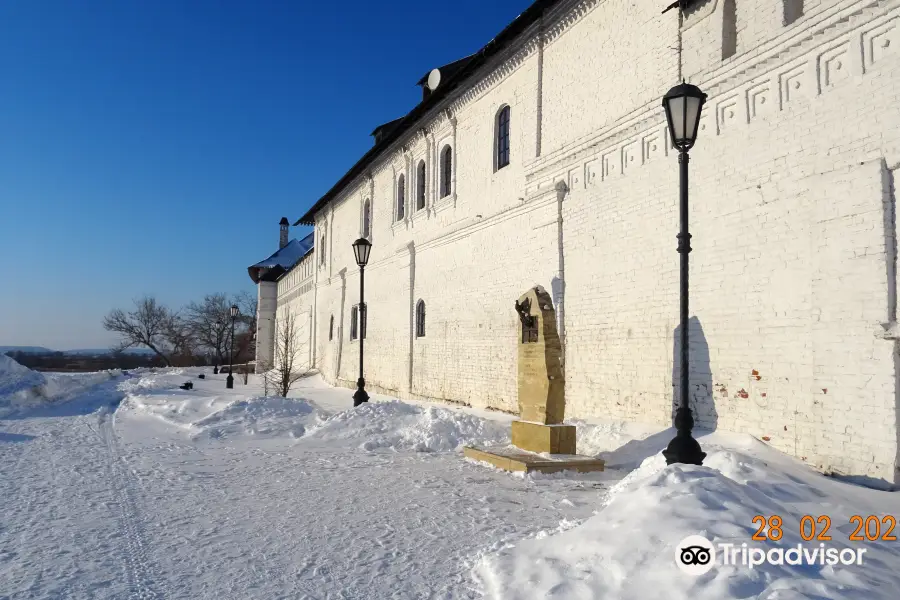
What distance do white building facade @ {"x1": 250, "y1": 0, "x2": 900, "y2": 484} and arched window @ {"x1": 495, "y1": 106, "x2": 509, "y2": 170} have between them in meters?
0.05

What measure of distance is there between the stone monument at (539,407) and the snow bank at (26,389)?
581 inches

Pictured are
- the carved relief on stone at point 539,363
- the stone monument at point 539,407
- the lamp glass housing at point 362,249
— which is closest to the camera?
the stone monument at point 539,407

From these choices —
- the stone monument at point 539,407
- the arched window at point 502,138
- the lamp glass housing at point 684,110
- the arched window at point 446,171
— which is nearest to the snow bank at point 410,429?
the stone monument at point 539,407

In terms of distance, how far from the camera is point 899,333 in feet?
21.0

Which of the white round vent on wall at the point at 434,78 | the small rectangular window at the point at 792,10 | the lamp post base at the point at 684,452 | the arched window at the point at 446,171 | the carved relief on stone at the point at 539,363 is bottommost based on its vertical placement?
the lamp post base at the point at 684,452

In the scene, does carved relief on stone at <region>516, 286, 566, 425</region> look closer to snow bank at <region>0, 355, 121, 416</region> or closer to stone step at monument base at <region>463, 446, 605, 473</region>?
stone step at monument base at <region>463, 446, 605, 473</region>

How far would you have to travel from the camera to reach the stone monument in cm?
819

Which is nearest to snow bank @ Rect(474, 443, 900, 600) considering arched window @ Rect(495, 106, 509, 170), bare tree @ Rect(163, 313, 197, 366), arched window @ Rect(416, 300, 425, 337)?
arched window @ Rect(495, 106, 509, 170)

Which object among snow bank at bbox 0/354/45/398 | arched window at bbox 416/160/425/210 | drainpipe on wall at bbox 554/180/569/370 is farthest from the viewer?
snow bank at bbox 0/354/45/398

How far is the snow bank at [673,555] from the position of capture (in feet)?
10.9

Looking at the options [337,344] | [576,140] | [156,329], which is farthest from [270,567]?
[156,329]

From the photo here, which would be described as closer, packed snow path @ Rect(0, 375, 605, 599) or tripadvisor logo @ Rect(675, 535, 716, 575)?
tripadvisor logo @ Rect(675, 535, 716, 575)

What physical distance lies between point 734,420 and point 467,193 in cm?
972

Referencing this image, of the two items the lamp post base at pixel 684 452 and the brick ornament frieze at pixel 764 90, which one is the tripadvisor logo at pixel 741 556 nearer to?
the lamp post base at pixel 684 452
